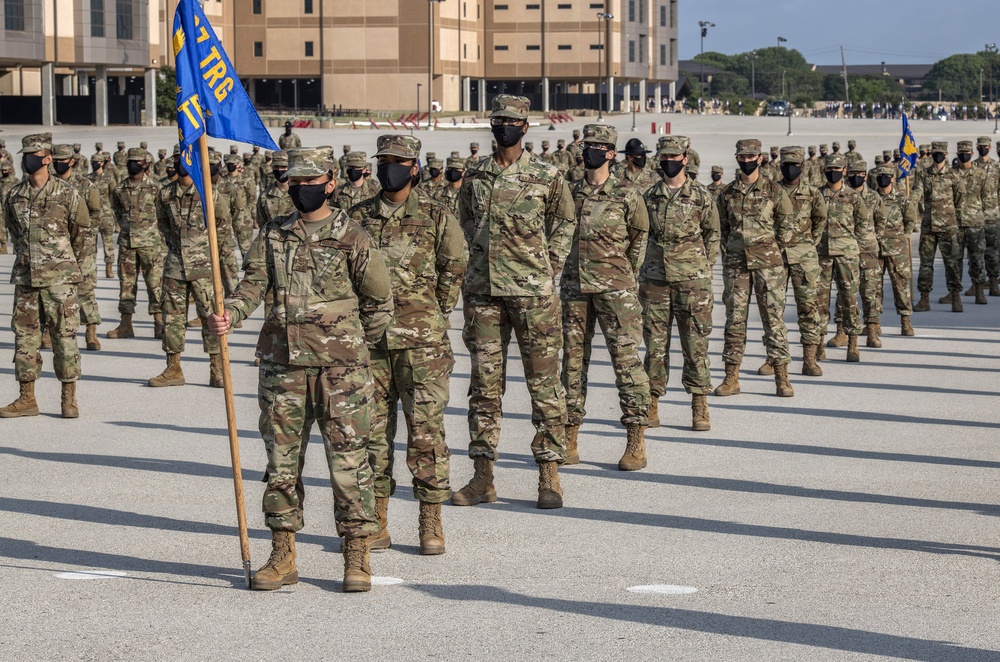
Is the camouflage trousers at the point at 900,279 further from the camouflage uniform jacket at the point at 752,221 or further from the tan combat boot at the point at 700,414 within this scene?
the tan combat boot at the point at 700,414

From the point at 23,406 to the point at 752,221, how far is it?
21.1 feet

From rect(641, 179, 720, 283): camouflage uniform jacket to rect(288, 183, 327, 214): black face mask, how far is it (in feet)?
17.0

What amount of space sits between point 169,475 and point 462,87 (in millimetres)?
108834

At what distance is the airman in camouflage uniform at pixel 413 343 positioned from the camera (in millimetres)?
8172

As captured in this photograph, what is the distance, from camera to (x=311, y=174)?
7250 mm

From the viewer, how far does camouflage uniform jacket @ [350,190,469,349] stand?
8258 mm

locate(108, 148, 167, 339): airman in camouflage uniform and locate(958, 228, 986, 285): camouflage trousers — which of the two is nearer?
locate(108, 148, 167, 339): airman in camouflage uniform

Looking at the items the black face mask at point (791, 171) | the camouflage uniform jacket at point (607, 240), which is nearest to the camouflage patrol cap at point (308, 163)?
the camouflage uniform jacket at point (607, 240)

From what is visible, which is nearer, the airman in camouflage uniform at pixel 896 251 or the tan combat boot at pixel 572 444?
the tan combat boot at pixel 572 444

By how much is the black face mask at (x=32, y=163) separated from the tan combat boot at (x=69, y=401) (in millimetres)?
1727

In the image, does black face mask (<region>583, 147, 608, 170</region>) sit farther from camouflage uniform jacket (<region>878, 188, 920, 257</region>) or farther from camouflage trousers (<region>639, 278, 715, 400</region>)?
Result: camouflage uniform jacket (<region>878, 188, 920, 257</region>)

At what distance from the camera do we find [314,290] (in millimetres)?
7281

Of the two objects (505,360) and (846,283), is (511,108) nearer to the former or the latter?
(505,360)

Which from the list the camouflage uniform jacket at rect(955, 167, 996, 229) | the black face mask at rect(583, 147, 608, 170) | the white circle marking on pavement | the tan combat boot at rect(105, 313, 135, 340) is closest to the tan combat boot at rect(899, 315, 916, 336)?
the camouflage uniform jacket at rect(955, 167, 996, 229)
